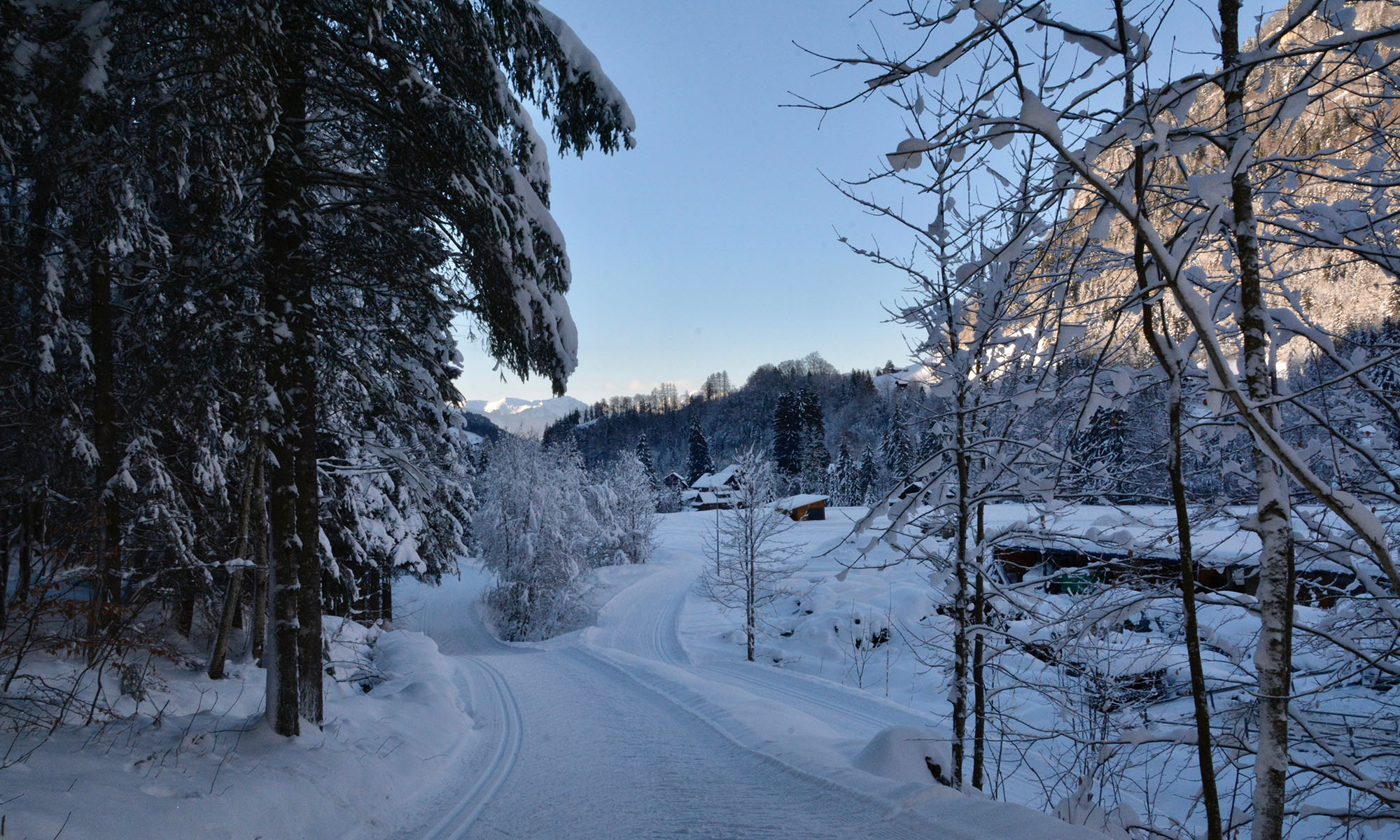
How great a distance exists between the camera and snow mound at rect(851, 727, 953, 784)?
596 centimetres

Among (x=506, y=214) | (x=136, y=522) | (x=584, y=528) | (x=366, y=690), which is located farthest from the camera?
(x=584, y=528)

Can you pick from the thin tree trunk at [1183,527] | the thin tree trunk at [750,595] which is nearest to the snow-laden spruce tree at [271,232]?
the thin tree trunk at [1183,527]

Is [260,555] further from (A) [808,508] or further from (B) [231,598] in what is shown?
(A) [808,508]

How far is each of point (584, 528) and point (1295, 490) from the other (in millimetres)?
36032

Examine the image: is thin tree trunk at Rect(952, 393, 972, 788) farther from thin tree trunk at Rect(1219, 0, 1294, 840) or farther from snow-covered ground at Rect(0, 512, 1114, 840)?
thin tree trunk at Rect(1219, 0, 1294, 840)

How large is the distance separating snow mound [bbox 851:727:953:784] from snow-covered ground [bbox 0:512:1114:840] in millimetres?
23

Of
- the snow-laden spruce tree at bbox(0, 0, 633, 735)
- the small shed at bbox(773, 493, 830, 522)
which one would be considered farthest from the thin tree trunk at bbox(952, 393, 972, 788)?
the small shed at bbox(773, 493, 830, 522)

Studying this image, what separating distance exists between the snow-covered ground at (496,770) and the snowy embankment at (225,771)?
19 mm

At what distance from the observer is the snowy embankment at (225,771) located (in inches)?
159

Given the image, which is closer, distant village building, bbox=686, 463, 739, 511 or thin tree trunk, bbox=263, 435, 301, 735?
thin tree trunk, bbox=263, 435, 301, 735

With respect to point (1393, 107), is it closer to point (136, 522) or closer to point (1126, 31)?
point (1126, 31)

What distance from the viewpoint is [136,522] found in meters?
7.75

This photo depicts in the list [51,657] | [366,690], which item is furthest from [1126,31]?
[366,690]

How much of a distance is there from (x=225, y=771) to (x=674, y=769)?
4364mm
